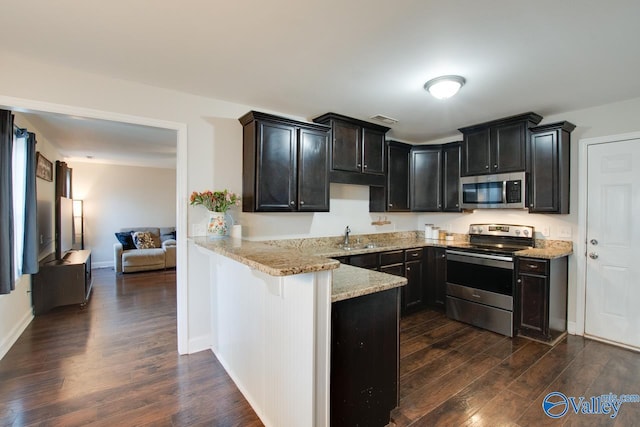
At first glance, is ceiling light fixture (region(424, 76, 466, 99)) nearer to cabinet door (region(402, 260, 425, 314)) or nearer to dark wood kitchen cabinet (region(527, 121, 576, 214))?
dark wood kitchen cabinet (region(527, 121, 576, 214))

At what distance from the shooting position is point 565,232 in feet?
11.1

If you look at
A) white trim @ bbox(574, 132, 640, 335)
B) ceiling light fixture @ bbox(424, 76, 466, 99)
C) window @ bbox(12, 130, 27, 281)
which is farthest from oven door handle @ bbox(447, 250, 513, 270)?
window @ bbox(12, 130, 27, 281)

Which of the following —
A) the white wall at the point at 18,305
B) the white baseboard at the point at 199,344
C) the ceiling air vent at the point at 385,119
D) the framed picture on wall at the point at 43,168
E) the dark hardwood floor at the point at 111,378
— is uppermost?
the ceiling air vent at the point at 385,119

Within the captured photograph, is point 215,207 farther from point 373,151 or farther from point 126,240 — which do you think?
point 126,240

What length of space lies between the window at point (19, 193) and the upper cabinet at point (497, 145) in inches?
201

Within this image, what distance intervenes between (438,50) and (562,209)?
2472 millimetres

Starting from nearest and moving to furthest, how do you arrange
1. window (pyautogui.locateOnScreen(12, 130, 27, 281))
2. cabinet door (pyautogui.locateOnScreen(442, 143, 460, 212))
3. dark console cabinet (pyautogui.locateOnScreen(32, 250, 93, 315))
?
window (pyautogui.locateOnScreen(12, 130, 27, 281)) < dark console cabinet (pyautogui.locateOnScreen(32, 250, 93, 315)) < cabinet door (pyautogui.locateOnScreen(442, 143, 460, 212))

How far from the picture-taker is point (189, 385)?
233cm

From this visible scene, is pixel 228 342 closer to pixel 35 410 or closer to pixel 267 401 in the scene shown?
pixel 267 401

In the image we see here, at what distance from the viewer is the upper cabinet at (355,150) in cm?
345

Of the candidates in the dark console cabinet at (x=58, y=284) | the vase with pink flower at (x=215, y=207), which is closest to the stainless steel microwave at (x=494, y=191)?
the vase with pink flower at (x=215, y=207)

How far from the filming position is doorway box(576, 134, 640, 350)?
2967 millimetres

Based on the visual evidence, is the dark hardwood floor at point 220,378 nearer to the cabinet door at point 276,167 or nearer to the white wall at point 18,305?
the white wall at point 18,305

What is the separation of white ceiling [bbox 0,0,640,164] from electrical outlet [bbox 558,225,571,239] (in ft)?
4.53
